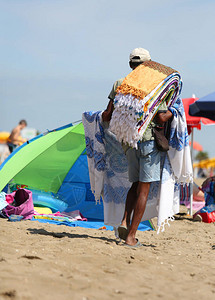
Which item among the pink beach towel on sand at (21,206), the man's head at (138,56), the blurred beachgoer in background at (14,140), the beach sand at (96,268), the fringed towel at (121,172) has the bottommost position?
the beach sand at (96,268)

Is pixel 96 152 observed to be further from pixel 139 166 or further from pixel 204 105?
pixel 204 105

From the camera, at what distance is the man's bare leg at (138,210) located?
150 inches

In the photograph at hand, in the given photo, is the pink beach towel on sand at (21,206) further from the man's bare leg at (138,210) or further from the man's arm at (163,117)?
the man's arm at (163,117)

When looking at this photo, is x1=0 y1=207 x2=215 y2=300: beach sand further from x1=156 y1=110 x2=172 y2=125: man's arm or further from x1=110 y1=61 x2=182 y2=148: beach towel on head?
x1=156 y1=110 x2=172 y2=125: man's arm

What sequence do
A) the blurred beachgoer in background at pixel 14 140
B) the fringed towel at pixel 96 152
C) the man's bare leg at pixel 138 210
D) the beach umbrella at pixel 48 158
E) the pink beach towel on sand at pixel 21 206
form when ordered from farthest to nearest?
the blurred beachgoer in background at pixel 14 140 → the beach umbrella at pixel 48 158 → the pink beach towel on sand at pixel 21 206 → the fringed towel at pixel 96 152 → the man's bare leg at pixel 138 210

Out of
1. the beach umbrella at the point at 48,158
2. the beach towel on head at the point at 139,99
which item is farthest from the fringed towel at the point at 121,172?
the beach umbrella at the point at 48,158

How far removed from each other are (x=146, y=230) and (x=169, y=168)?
1553 millimetres

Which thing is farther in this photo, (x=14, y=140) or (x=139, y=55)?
(x=14, y=140)

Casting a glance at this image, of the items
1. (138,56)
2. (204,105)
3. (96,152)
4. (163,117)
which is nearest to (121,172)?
(96,152)

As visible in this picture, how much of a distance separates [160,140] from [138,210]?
64 cm

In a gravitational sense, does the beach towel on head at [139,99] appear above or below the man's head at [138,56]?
below

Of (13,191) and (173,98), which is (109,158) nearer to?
(173,98)

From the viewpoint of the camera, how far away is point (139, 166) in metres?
3.92

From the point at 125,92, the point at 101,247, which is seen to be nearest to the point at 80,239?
the point at 101,247
